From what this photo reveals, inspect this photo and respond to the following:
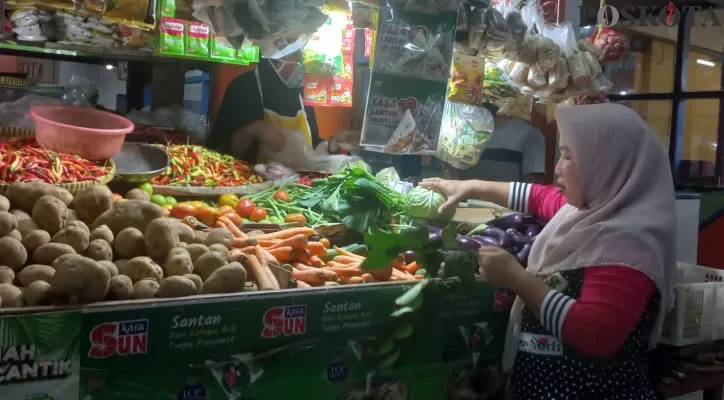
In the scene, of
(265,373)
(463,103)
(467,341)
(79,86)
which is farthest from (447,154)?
(79,86)

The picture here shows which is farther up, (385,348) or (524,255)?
(524,255)

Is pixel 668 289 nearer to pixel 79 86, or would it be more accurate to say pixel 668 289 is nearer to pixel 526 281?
pixel 526 281

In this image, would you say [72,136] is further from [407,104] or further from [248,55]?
[248,55]

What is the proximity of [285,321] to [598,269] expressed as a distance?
1.00 m

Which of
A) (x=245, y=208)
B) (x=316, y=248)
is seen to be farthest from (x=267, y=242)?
(x=245, y=208)

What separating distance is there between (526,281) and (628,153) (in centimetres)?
54

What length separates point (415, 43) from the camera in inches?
118

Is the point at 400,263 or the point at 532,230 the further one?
the point at 532,230

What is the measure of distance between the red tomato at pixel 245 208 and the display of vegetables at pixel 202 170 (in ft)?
1.13

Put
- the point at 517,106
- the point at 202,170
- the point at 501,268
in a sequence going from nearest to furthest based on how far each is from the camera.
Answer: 1. the point at 501,268
2. the point at 202,170
3. the point at 517,106

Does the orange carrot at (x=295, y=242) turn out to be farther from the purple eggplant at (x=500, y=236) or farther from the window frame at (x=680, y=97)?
the window frame at (x=680, y=97)

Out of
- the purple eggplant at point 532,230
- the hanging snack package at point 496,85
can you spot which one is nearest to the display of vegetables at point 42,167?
the purple eggplant at point 532,230

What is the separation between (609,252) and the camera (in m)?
2.27

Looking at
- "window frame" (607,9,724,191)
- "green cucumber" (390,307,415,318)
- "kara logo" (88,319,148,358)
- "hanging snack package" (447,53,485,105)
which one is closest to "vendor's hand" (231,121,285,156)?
"hanging snack package" (447,53,485,105)
